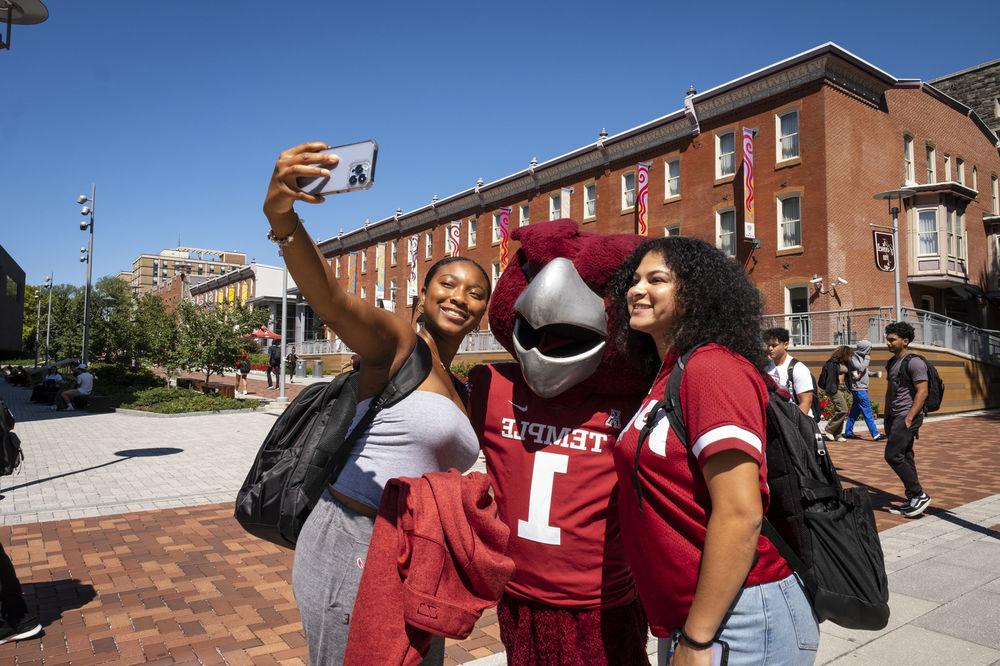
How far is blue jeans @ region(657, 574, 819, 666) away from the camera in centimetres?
166

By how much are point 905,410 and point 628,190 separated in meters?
22.9

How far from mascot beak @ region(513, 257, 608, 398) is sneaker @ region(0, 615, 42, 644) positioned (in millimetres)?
3762

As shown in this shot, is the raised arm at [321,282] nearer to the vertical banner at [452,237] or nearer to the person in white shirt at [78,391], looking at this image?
the person in white shirt at [78,391]

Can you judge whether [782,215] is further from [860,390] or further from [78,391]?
[78,391]

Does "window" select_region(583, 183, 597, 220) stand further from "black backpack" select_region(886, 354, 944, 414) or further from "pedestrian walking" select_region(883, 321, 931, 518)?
"black backpack" select_region(886, 354, 944, 414)

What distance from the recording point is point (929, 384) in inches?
272

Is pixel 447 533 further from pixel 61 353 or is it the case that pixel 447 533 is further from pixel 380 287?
pixel 61 353

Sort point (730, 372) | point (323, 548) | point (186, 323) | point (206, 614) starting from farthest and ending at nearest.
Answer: point (186, 323) → point (206, 614) → point (323, 548) → point (730, 372)

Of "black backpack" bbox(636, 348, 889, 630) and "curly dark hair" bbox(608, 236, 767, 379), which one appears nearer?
"black backpack" bbox(636, 348, 889, 630)

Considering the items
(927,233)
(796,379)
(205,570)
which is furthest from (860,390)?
(927,233)

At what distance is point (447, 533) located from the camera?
5.66ft

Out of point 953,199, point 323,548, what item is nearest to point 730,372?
point 323,548

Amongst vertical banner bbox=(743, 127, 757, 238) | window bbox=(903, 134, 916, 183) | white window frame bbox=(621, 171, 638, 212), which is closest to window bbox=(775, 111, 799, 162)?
vertical banner bbox=(743, 127, 757, 238)

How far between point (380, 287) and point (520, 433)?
4293 cm
